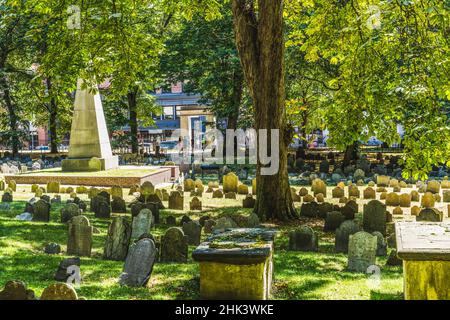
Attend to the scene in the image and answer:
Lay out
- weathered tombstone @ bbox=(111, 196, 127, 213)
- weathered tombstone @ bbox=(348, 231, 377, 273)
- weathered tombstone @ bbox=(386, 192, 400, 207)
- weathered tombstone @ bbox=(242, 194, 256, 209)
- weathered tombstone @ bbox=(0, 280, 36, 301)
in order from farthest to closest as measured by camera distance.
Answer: weathered tombstone @ bbox=(386, 192, 400, 207) → weathered tombstone @ bbox=(242, 194, 256, 209) → weathered tombstone @ bbox=(111, 196, 127, 213) → weathered tombstone @ bbox=(348, 231, 377, 273) → weathered tombstone @ bbox=(0, 280, 36, 301)

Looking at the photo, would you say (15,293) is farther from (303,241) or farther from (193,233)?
(303,241)

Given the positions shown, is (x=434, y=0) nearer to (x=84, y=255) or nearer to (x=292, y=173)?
(x=84, y=255)

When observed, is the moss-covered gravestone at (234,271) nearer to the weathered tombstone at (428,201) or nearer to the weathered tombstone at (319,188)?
the weathered tombstone at (428,201)

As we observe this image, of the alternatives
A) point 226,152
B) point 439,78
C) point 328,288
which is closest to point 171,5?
point 439,78

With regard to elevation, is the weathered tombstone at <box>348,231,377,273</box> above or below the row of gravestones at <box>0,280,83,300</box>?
below

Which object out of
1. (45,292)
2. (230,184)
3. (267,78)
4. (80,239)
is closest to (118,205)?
(80,239)

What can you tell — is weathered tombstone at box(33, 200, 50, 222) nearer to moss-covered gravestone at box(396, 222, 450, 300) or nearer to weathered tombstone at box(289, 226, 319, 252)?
weathered tombstone at box(289, 226, 319, 252)

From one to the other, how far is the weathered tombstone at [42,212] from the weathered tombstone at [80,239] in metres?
3.13

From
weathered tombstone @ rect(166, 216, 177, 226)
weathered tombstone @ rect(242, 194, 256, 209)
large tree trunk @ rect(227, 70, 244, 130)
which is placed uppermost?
large tree trunk @ rect(227, 70, 244, 130)

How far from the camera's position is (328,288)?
6641mm

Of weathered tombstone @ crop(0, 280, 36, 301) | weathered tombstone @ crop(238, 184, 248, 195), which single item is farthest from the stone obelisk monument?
weathered tombstone @ crop(0, 280, 36, 301)

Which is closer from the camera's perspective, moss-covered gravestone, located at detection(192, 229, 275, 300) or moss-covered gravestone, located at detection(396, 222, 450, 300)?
moss-covered gravestone, located at detection(396, 222, 450, 300)

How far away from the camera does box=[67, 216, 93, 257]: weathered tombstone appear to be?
855cm

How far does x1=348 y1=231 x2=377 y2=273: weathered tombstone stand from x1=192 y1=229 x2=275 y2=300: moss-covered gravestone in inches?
86.4
